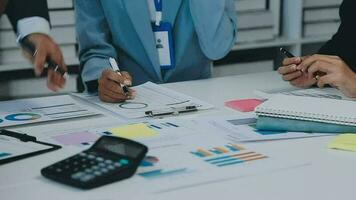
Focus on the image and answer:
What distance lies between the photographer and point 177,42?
181cm

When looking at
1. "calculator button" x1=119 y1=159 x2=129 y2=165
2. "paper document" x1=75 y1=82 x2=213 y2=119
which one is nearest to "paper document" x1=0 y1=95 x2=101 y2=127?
"paper document" x1=75 y1=82 x2=213 y2=119

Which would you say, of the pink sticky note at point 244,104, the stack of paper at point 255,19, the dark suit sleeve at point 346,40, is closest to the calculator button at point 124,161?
the pink sticky note at point 244,104

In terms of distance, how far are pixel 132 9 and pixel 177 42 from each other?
0.60 ft

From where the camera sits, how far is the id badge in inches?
70.1

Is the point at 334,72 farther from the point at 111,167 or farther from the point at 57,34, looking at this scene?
the point at 57,34

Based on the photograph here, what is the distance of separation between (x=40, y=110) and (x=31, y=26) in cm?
23

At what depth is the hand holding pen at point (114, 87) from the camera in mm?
1451

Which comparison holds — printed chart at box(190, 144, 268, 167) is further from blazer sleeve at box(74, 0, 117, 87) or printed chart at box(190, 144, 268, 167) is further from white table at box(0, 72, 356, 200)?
blazer sleeve at box(74, 0, 117, 87)

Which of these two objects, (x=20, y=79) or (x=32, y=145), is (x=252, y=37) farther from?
(x=32, y=145)

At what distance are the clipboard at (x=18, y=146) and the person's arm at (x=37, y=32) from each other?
176 millimetres

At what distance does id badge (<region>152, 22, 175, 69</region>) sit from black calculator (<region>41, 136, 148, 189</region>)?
0.79 meters

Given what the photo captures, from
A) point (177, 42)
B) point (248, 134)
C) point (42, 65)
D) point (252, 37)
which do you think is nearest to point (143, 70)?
point (177, 42)

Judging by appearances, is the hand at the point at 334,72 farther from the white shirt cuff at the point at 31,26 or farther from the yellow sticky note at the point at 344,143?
the white shirt cuff at the point at 31,26

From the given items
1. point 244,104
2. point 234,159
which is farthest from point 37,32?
point 234,159
